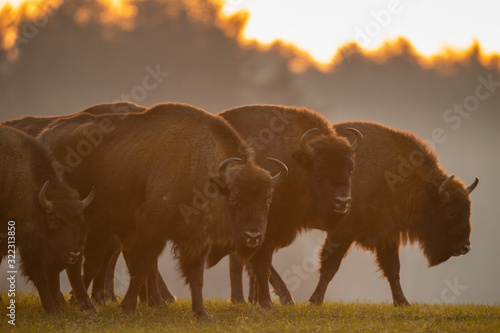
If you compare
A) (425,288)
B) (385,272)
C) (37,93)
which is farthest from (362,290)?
(385,272)

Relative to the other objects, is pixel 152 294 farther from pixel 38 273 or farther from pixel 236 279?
pixel 38 273

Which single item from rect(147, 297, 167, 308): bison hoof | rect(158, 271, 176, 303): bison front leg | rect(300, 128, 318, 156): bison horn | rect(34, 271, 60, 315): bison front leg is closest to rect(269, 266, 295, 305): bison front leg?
rect(158, 271, 176, 303): bison front leg

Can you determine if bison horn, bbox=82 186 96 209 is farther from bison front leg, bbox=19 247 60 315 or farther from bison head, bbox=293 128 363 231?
bison head, bbox=293 128 363 231

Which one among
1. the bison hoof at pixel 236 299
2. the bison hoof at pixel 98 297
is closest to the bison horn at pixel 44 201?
the bison hoof at pixel 98 297

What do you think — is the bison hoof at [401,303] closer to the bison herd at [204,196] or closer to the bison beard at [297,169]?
the bison herd at [204,196]

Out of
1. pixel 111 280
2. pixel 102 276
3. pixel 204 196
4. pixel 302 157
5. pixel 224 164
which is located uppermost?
pixel 302 157

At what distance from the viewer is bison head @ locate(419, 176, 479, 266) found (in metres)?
14.1

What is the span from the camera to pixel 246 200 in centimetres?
1051

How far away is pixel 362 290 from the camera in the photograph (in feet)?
233

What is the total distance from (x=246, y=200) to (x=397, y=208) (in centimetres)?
467

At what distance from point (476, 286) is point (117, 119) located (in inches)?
2571

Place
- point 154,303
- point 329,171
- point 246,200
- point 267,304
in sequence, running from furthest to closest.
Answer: point 329,171 < point 154,303 < point 267,304 < point 246,200

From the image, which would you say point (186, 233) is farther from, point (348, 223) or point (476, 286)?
point (476, 286)

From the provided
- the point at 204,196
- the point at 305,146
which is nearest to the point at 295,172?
the point at 305,146
